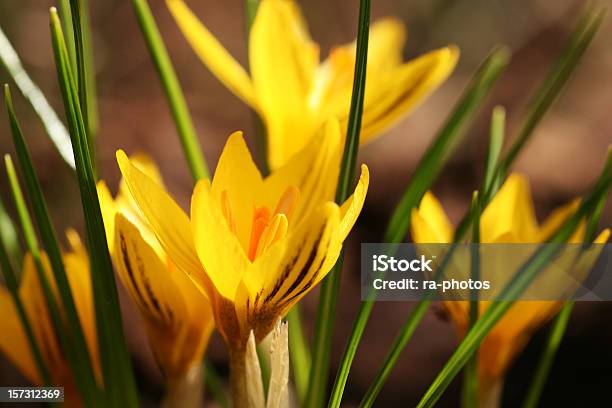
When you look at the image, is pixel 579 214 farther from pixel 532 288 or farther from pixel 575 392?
pixel 575 392

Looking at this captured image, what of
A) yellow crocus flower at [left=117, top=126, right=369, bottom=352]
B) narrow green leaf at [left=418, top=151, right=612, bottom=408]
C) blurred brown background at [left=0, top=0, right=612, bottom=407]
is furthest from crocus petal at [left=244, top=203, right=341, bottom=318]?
blurred brown background at [left=0, top=0, right=612, bottom=407]

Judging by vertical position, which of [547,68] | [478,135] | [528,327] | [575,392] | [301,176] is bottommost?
[575,392]

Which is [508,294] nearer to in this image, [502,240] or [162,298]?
[502,240]

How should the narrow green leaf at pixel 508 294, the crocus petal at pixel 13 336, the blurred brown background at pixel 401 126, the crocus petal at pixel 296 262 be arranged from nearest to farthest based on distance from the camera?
the crocus petal at pixel 296 262 → the narrow green leaf at pixel 508 294 → the crocus petal at pixel 13 336 → the blurred brown background at pixel 401 126

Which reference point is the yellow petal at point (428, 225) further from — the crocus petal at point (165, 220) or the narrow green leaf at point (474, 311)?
the crocus petal at point (165, 220)

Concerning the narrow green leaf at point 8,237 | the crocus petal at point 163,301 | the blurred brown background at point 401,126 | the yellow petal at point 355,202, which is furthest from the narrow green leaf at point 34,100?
the blurred brown background at point 401,126

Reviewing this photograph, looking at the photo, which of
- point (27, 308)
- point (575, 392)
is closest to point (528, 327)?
point (27, 308)
